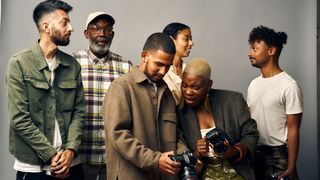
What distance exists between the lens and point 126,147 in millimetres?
2182

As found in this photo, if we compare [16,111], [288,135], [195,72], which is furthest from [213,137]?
[16,111]

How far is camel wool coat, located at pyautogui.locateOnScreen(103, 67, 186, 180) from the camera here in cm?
219

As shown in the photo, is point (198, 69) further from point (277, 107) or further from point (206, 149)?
point (277, 107)

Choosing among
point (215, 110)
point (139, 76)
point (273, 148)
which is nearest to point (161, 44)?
point (139, 76)

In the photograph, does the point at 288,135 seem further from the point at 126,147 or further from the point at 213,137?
the point at 126,147

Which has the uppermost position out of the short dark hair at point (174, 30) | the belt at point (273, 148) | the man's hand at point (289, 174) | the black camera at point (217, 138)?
the short dark hair at point (174, 30)

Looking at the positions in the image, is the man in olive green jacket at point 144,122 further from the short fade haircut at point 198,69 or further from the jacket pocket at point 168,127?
the short fade haircut at point 198,69

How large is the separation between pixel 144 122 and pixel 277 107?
1.11 meters

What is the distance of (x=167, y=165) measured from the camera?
219cm

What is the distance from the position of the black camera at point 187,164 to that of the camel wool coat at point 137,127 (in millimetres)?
99

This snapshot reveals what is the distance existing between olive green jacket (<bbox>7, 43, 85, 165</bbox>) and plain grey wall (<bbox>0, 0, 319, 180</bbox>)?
1.34m

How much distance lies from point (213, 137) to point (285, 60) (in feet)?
6.30

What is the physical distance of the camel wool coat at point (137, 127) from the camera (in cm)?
219

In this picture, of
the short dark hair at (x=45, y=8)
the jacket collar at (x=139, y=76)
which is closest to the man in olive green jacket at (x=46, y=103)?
the short dark hair at (x=45, y=8)
